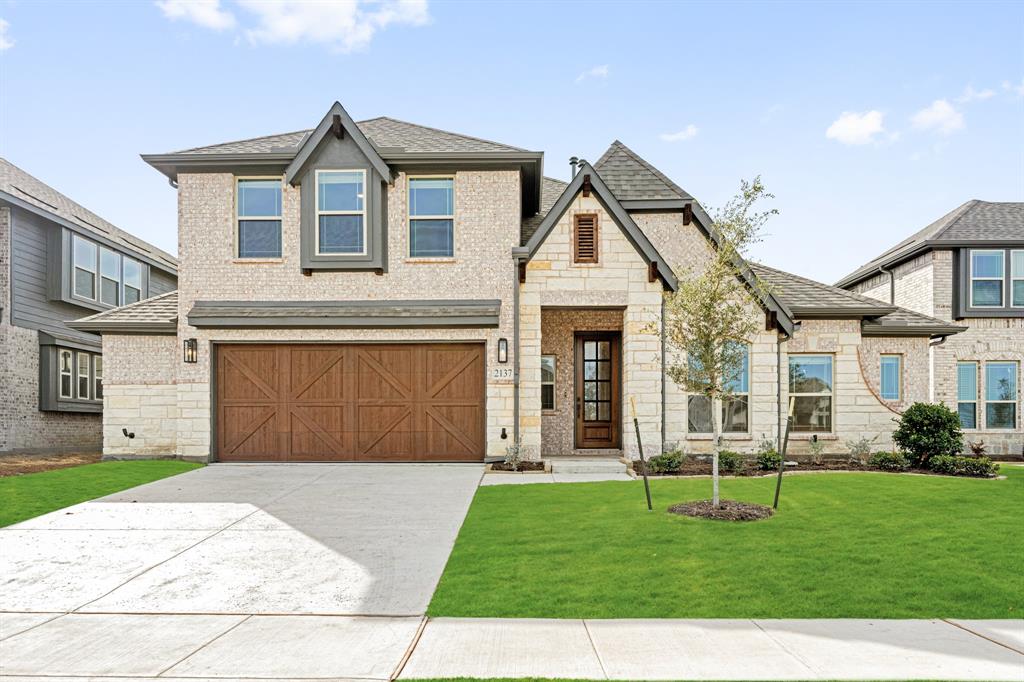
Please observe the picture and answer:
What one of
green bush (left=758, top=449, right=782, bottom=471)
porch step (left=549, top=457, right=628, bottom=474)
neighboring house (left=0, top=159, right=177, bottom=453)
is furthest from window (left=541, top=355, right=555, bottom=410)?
neighboring house (left=0, top=159, right=177, bottom=453)

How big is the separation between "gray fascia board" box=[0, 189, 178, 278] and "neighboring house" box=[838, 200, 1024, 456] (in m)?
24.9

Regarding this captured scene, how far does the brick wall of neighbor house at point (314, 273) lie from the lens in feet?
47.0

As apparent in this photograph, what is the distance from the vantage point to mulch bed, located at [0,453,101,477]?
13977 mm

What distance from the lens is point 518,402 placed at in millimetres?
14078

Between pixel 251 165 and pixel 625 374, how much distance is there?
938 centimetres

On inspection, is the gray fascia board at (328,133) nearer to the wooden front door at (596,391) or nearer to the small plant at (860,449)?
the wooden front door at (596,391)

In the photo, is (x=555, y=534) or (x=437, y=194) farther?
(x=437, y=194)

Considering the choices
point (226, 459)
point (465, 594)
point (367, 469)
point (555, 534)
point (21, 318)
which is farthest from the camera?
point (21, 318)

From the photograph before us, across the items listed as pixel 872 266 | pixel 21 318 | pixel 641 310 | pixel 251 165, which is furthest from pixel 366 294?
pixel 872 266

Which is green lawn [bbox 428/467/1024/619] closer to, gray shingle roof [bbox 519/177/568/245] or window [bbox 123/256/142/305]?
gray shingle roof [bbox 519/177/568/245]

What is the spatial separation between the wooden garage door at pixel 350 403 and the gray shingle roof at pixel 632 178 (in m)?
5.11

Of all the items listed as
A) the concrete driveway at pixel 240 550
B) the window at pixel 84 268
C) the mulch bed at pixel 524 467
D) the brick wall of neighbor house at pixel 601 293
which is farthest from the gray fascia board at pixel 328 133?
the window at pixel 84 268

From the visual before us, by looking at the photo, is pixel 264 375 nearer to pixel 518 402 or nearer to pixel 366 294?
pixel 366 294

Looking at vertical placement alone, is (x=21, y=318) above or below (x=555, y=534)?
above
